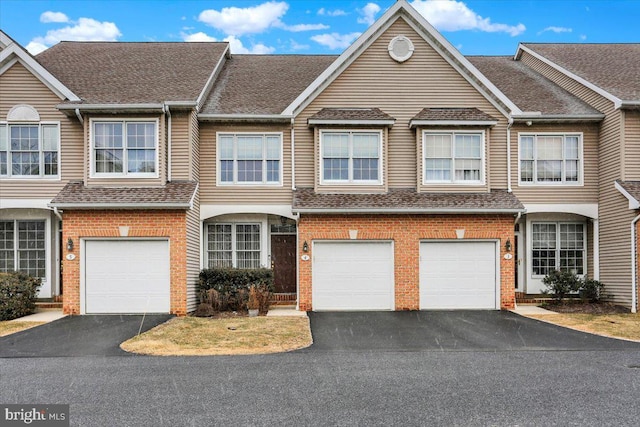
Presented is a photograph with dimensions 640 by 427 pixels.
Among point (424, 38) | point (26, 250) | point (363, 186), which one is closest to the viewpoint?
point (363, 186)

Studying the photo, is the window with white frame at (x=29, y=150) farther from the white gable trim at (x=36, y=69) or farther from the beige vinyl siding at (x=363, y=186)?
the beige vinyl siding at (x=363, y=186)

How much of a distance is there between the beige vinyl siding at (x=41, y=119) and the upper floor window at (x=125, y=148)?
0.98m

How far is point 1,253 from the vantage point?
17484mm

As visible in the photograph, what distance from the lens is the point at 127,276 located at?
15.8 meters

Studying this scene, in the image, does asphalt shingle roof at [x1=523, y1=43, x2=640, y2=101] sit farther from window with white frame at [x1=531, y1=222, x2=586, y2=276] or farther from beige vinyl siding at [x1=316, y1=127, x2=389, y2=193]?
beige vinyl siding at [x1=316, y1=127, x2=389, y2=193]

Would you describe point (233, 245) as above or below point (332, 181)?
below

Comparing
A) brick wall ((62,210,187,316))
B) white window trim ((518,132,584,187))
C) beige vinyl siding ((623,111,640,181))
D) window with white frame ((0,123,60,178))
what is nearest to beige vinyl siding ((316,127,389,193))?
brick wall ((62,210,187,316))

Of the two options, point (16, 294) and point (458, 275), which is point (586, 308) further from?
point (16, 294)

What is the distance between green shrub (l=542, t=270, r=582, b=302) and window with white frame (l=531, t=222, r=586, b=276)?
1137 millimetres

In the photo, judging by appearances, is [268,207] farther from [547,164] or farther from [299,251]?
[547,164]

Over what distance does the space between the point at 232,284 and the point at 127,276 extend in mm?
3021

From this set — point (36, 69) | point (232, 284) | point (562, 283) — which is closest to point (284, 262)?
point (232, 284)

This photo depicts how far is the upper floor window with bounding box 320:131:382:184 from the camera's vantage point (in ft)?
57.0

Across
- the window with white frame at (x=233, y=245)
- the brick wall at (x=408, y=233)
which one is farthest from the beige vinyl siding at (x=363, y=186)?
the window with white frame at (x=233, y=245)
